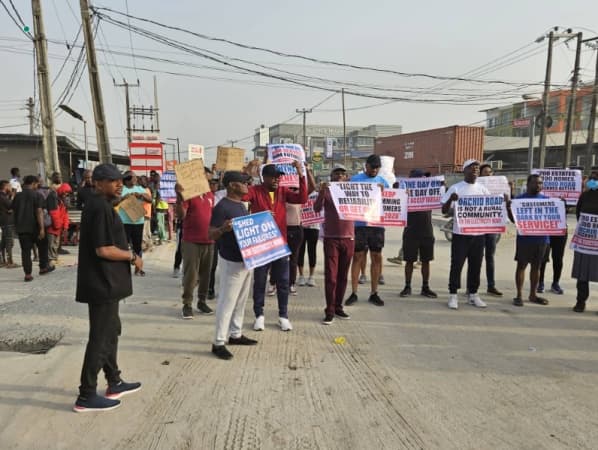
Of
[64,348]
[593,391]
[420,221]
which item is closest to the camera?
[593,391]

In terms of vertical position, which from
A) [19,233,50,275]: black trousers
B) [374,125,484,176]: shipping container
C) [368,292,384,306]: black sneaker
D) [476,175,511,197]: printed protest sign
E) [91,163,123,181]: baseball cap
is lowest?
[368,292,384,306]: black sneaker

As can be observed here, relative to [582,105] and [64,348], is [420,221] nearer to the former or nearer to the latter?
[64,348]

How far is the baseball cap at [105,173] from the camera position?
3.14m

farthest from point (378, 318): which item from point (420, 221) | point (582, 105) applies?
point (582, 105)

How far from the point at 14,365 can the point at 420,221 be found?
559cm

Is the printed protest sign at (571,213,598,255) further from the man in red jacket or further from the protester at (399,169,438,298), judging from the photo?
the man in red jacket

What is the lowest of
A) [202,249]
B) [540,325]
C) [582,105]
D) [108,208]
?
[540,325]

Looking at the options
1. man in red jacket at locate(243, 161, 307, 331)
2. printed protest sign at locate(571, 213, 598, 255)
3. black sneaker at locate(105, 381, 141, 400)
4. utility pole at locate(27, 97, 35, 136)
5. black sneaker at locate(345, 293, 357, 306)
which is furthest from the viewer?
utility pole at locate(27, 97, 35, 136)

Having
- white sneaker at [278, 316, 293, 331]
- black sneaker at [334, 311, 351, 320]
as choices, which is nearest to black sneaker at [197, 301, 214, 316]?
white sneaker at [278, 316, 293, 331]

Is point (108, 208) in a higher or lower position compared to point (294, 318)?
higher

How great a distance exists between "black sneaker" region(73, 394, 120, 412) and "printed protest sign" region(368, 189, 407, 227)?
4.17 meters

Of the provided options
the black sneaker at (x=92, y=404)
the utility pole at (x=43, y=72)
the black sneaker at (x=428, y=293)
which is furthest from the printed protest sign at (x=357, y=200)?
the utility pole at (x=43, y=72)

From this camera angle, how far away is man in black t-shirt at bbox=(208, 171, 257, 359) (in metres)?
4.20

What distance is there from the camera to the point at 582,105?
5428cm
